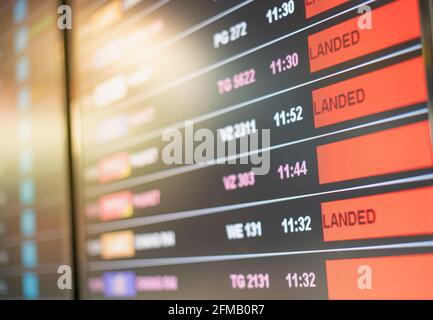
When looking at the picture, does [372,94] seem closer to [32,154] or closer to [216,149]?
[216,149]

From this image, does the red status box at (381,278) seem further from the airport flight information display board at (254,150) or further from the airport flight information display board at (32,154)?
the airport flight information display board at (32,154)

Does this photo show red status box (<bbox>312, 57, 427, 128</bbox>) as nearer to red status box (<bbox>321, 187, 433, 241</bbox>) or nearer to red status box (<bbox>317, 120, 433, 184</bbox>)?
red status box (<bbox>317, 120, 433, 184</bbox>)

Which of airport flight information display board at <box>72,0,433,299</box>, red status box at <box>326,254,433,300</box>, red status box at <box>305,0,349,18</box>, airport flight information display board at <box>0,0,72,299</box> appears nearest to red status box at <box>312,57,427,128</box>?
airport flight information display board at <box>72,0,433,299</box>

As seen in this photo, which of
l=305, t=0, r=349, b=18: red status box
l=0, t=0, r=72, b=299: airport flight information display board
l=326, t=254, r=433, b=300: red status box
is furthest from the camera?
l=0, t=0, r=72, b=299: airport flight information display board

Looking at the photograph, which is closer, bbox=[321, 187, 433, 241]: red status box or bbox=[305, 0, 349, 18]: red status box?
bbox=[321, 187, 433, 241]: red status box

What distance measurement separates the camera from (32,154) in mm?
2150

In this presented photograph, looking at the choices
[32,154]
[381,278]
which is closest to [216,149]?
[381,278]

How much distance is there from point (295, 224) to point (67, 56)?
0.93m

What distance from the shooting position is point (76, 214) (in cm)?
198

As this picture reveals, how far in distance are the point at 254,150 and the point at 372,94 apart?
0.31 meters

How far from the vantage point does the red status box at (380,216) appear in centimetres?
115

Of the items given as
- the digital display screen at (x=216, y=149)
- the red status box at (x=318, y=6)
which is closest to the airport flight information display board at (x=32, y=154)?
the digital display screen at (x=216, y=149)

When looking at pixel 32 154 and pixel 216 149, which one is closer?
pixel 216 149

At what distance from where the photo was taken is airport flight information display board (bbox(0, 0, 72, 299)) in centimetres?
201
